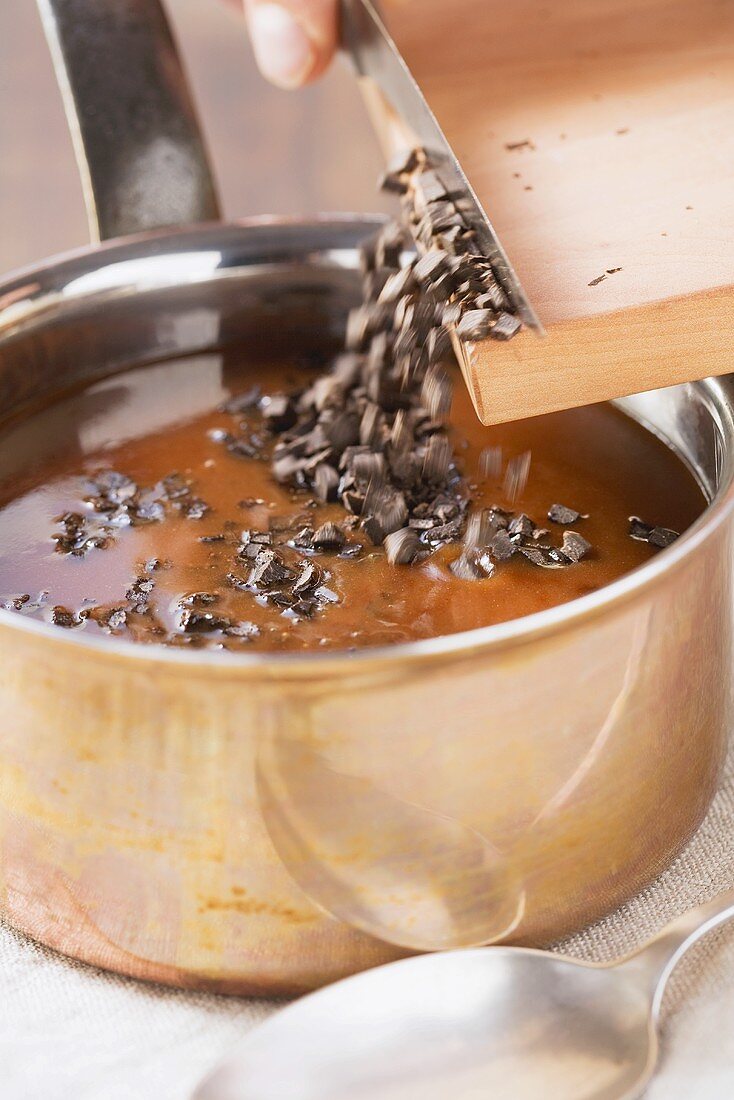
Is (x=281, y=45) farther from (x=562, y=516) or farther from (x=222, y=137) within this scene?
(x=222, y=137)

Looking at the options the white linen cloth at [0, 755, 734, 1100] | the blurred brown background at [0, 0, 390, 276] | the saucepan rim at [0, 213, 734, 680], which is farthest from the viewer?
the blurred brown background at [0, 0, 390, 276]

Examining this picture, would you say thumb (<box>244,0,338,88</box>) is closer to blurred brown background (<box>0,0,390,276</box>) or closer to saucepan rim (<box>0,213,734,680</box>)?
saucepan rim (<box>0,213,734,680</box>)

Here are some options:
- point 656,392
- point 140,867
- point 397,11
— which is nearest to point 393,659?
point 140,867

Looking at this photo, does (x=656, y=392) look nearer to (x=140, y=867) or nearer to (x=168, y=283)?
(x=168, y=283)

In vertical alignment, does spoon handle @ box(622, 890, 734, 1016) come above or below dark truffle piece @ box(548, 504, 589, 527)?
below

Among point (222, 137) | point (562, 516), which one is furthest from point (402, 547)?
point (222, 137)

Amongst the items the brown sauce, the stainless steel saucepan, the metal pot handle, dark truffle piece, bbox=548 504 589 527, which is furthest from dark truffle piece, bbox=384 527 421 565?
the metal pot handle

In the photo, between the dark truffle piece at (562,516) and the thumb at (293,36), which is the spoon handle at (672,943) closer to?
the dark truffle piece at (562,516)

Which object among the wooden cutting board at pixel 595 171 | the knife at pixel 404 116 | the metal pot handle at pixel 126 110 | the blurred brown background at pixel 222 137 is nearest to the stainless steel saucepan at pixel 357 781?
the wooden cutting board at pixel 595 171
